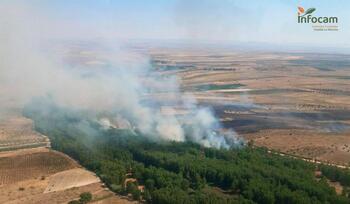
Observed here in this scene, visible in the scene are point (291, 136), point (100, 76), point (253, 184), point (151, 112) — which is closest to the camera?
point (253, 184)

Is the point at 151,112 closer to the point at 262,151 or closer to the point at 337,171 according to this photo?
the point at 262,151

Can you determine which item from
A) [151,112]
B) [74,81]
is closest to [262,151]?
[151,112]

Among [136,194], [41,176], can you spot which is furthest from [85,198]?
[41,176]

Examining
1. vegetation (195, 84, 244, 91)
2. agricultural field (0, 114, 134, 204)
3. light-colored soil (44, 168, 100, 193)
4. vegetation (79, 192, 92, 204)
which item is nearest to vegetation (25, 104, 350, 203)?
light-colored soil (44, 168, 100, 193)

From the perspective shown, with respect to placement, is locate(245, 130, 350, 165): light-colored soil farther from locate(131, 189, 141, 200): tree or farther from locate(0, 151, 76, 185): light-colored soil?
locate(0, 151, 76, 185): light-colored soil

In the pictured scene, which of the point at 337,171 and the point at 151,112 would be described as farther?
the point at 151,112

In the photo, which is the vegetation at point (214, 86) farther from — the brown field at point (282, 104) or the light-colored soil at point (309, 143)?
the light-colored soil at point (309, 143)
